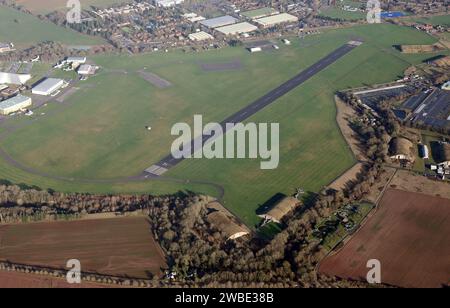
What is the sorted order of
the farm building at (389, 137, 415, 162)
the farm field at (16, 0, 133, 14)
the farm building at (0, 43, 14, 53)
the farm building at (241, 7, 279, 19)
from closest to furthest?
the farm building at (389, 137, 415, 162)
the farm building at (0, 43, 14, 53)
the farm building at (241, 7, 279, 19)
the farm field at (16, 0, 133, 14)

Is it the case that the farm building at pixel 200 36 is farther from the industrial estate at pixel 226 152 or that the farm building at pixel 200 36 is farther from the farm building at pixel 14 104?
the farm building at pixel 14 104

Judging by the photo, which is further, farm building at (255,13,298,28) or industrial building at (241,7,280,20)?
industrial building at (241,7,280,20)

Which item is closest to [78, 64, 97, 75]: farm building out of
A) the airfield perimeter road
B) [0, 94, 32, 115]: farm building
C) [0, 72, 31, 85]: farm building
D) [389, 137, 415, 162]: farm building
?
[0, 72, 31, 85]: farm building

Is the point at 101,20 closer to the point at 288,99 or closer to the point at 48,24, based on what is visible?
the point at 48,24

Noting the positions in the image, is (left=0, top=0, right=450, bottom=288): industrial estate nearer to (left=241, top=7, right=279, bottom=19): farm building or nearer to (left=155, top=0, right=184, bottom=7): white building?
(left=241, top=7, right=279, bottom=19): farm building

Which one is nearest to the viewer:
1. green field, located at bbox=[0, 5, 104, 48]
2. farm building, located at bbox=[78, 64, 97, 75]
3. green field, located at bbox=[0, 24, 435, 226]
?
green field, located at bbox=[0, 24, 435, 226]
